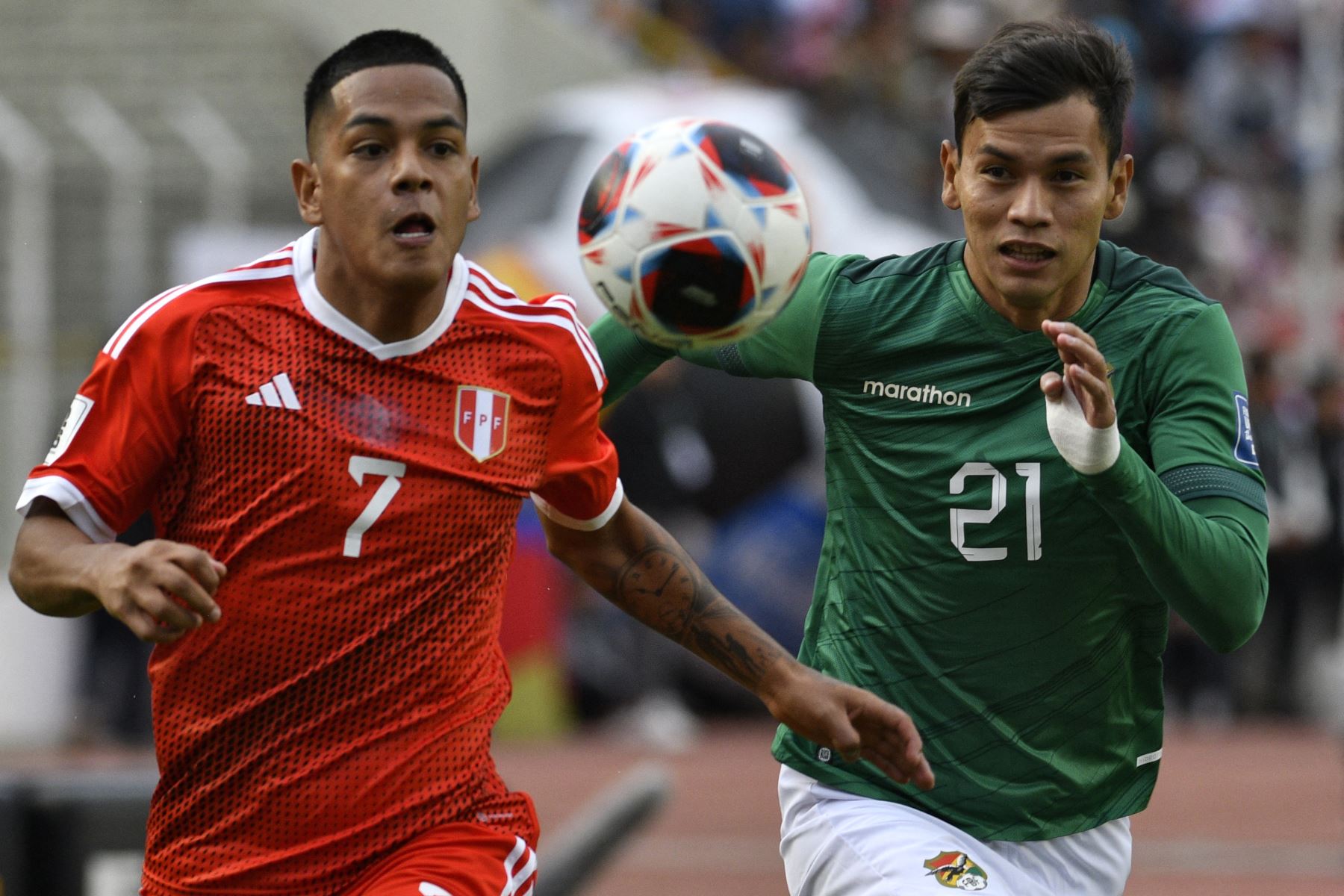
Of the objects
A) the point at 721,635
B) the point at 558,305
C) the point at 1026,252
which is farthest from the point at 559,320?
the point at 1026,252

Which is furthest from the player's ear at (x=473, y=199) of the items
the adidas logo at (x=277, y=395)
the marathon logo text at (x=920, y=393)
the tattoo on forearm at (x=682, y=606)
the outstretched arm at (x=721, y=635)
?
the marathon logo text at (x=920, y=393)

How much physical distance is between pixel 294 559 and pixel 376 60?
999mm

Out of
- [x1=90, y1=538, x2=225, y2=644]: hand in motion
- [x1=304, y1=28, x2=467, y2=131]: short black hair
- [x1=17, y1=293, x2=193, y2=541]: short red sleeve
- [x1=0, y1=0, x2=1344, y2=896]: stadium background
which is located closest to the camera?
[x1=90, y1=538, x2=225, y2=644]: hand in motion

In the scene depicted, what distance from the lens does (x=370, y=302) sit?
424 centimetres

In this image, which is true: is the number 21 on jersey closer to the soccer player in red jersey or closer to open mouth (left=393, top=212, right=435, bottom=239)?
the soccer player in red jersey

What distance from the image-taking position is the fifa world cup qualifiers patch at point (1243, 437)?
4277mm

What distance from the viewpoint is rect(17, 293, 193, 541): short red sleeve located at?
399cm

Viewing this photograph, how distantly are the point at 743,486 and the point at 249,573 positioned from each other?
10.7m

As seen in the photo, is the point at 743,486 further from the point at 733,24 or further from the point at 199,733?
the point at 199,733

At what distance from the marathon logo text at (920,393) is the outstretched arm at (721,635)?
1.84 ft

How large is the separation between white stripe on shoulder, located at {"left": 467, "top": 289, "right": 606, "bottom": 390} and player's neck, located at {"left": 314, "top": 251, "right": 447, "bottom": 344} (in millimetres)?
148

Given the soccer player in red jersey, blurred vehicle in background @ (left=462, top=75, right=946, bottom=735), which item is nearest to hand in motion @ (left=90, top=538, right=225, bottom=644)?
the soccer player in red jersey

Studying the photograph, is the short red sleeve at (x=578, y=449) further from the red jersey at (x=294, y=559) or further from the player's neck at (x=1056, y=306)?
the player's neck at (x=1056, y=306)

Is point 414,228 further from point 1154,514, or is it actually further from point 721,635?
point 1154,514
